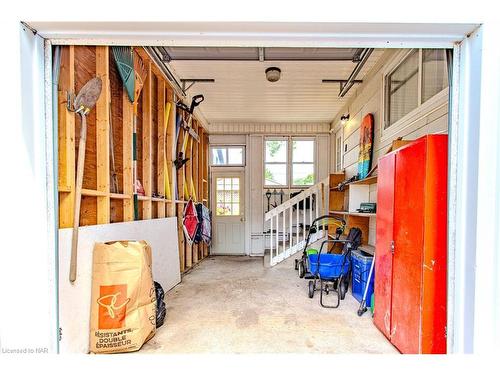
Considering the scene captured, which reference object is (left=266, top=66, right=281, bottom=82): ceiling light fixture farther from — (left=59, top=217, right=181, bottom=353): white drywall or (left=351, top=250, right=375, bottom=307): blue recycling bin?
(left=59, top=217, right=181, bottom=353): white drywall

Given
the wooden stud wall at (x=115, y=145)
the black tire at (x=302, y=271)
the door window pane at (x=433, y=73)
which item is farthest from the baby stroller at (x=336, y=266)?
the wooden stud wall at (x=115, y=145)

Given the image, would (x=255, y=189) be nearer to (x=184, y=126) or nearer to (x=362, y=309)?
(x=184, y=126)

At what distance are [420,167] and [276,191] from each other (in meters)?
5.09

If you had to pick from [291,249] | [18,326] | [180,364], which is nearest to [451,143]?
[180,364]

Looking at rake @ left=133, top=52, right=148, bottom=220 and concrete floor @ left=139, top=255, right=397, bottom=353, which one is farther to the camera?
rake @ left=133, top=52, right=148, bottom=220

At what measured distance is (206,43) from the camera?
46.0 inches

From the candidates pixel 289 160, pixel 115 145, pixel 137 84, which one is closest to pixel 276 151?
pixel 289 160

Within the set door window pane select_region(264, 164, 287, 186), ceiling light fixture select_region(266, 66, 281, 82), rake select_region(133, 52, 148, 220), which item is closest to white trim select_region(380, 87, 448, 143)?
ceiling light fixture select_region(266, 66, 281, 82)

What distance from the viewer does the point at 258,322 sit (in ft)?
9.09

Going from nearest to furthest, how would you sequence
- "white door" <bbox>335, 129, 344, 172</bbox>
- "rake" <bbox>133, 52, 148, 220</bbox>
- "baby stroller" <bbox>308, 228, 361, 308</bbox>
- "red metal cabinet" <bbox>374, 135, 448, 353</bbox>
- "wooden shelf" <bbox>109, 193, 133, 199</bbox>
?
1. "red metal cabinet" <bbox>374, 135, 448, 353</bbox>
2. "wooden shelf" <bbox>109, 193, 133, 199</bbox>
3. "rake" <bbox>133, 52, 148, 220</bbox>
4. "baby stroller" <bbox>308, 228, 361, 308</bbox>
5. "white door" <bbox>335, 129, 344, 172</bbox>

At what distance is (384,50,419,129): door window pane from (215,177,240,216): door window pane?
14.1ft

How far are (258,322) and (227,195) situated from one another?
15.1 feet

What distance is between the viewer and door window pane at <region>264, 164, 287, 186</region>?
23.1 ft
